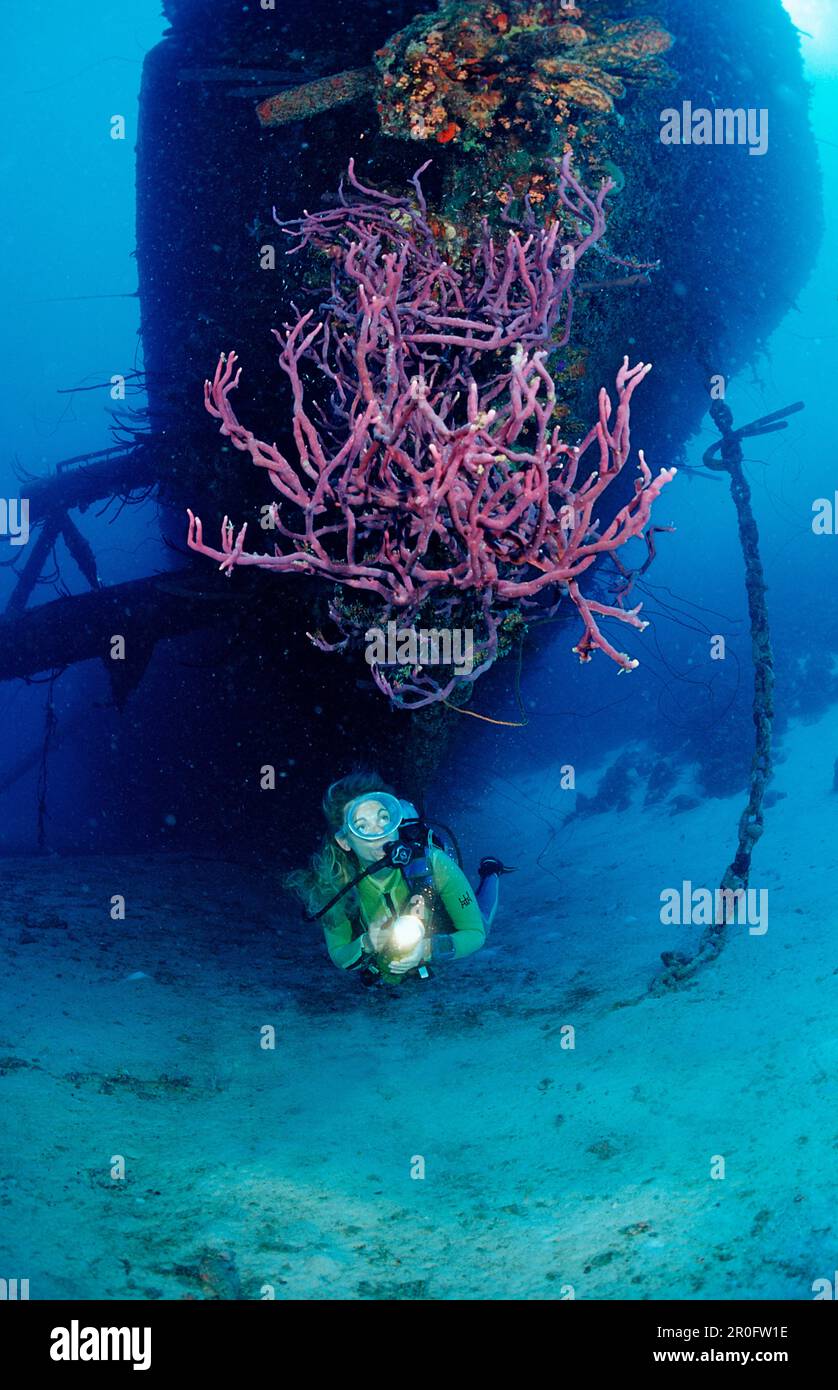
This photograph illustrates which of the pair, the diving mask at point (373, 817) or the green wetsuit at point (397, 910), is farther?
the green wetsuit at point (397, 910)

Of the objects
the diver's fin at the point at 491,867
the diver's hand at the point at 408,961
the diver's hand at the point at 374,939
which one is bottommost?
the diver's hand at the point at 408,961

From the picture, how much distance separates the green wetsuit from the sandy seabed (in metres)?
0.37

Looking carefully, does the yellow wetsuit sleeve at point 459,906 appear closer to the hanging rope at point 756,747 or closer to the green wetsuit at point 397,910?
the green wetsuit at point 397,910

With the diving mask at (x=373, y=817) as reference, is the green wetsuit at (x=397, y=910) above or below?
below

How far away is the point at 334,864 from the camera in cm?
476

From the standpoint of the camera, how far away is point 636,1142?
2.73m

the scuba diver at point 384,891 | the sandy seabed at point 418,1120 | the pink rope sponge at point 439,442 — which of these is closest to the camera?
the sandy seabed at point 418,1120

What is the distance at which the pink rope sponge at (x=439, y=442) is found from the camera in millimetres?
2939

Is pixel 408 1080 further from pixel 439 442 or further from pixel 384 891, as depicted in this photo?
pixel 439 442

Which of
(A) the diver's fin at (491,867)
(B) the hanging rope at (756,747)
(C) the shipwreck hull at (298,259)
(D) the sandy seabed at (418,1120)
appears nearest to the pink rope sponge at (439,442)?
(C) the shipwreck hull at (298,259)

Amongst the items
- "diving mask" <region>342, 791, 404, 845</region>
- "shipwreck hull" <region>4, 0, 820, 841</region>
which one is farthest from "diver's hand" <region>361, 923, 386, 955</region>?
"shipwreck hull" <region>4, 0, 820, 841</region>

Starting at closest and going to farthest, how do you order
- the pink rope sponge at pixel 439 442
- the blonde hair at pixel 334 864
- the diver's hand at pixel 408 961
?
1. the pink rope sponge at pixel 439 442
2. the diver's hand at pixel 408 961
3. the blonde hair at pixel 334 864

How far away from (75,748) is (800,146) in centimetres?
1782

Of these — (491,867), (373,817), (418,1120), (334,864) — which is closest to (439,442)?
(373,817)
